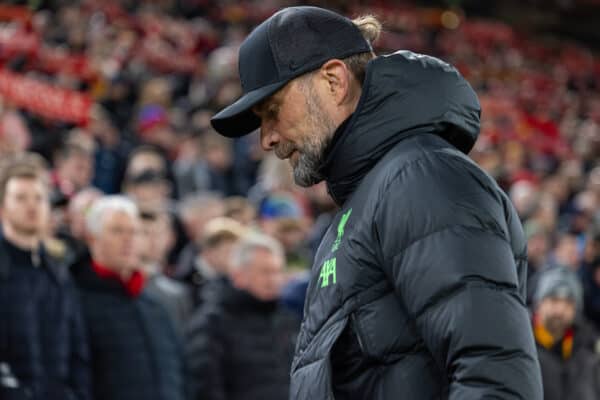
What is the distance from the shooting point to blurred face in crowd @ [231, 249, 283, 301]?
20.3ft

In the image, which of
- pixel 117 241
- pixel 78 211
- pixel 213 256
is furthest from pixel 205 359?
pixel 78 211

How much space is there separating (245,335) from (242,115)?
3943 millimetres

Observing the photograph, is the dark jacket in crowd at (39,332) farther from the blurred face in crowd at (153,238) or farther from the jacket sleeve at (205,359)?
the blurred face in crowd at (153,238)

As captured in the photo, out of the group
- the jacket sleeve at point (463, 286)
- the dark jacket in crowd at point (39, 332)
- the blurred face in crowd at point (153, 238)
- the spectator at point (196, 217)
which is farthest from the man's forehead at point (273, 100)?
the spectator at point (196, 217)

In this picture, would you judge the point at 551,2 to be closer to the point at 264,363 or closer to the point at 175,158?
the point at 175,158

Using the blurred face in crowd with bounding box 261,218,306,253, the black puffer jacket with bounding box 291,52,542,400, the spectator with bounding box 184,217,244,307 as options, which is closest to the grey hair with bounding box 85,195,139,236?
the spectator with bounding box 184,217,244,307

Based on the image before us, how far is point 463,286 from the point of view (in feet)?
6.20

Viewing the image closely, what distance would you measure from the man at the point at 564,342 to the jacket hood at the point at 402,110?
14.0 ft

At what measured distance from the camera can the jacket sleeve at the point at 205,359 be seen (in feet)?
19.3

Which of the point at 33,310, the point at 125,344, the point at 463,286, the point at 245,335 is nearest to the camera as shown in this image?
the point at 463,286

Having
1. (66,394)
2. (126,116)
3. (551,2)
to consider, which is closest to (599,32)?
(551,2)

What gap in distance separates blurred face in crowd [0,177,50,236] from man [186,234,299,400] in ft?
3.87

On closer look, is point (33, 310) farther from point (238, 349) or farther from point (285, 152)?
point (285, 152)

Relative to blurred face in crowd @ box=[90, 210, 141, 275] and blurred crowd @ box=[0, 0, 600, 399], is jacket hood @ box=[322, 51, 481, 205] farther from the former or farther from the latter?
blurred face in crowd @ box=[90, 210, 141, 275]
